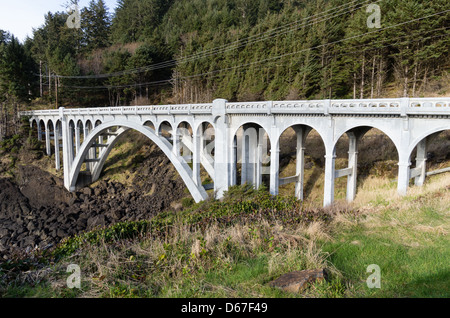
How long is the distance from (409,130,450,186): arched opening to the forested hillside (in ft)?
30.3

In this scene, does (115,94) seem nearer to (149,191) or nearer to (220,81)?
(220,81)

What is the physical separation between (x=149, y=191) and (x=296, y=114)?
19510mm

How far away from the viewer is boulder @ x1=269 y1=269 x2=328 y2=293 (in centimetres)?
470

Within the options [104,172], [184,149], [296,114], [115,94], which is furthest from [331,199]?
[115,94]

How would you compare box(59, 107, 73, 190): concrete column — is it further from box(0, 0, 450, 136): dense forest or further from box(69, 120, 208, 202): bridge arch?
box(0, 0, 450, 136): dense forest

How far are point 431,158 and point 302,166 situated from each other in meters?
8.77

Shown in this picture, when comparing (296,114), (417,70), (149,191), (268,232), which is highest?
(417,70)

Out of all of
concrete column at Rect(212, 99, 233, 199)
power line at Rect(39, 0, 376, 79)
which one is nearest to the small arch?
concrete column at Rect(212, 99, 233, 199)

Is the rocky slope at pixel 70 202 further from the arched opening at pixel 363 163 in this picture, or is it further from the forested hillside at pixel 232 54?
the arched opening at pixel 363 163

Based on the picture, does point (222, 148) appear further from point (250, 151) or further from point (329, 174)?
point (329, 174)

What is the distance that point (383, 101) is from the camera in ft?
44.7

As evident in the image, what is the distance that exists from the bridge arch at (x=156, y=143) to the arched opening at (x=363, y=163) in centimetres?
984

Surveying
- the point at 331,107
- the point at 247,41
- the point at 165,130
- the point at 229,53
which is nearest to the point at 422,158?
the point at 331,107

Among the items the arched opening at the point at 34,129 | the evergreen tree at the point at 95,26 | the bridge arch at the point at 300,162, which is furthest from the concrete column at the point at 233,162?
the evergreen tree at the point at 95,26
